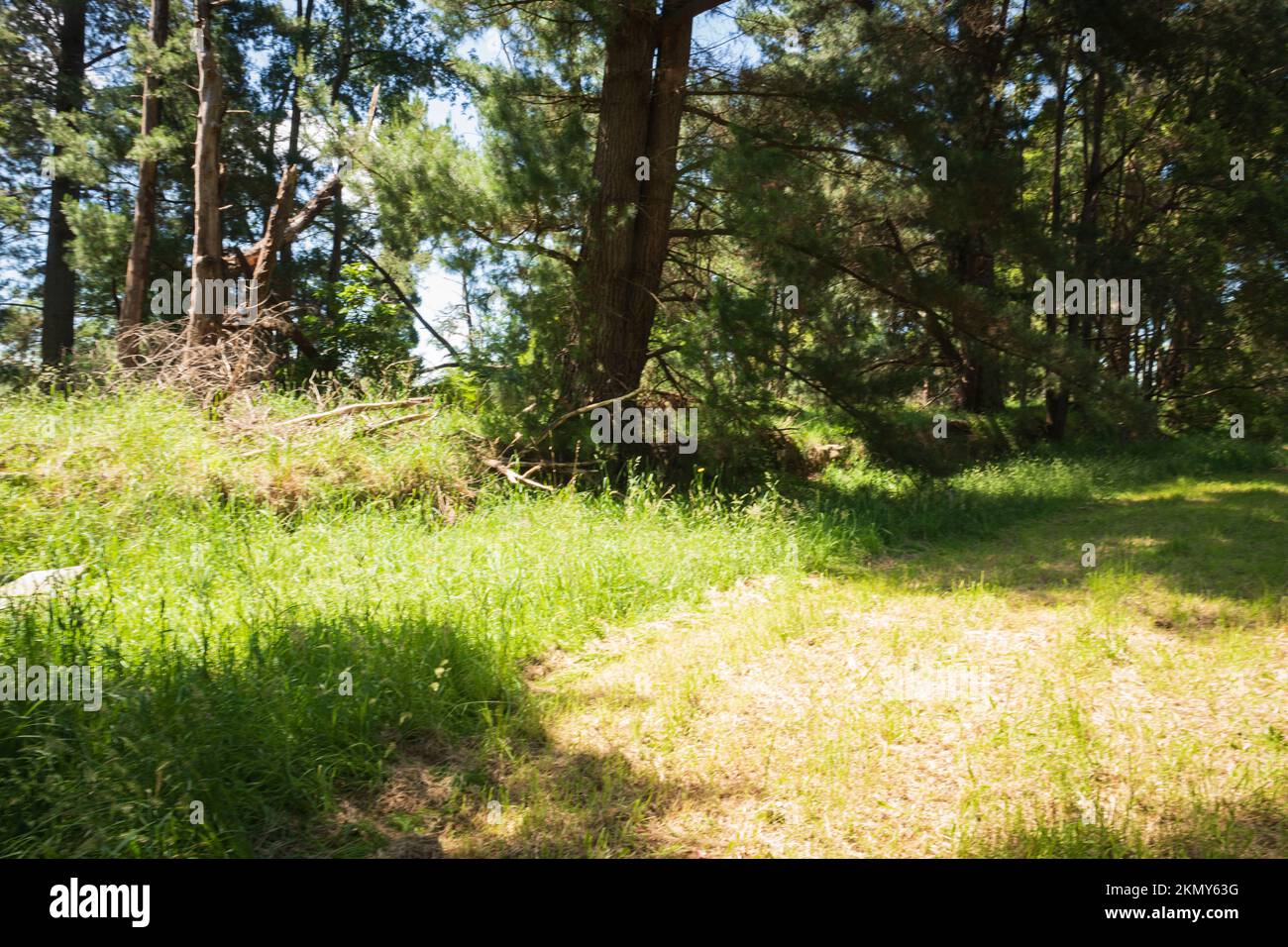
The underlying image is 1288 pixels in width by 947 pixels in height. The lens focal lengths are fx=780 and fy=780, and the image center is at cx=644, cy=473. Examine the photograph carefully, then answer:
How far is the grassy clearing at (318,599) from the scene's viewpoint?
2.97 m

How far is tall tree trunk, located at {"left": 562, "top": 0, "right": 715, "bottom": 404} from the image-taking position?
8.95m

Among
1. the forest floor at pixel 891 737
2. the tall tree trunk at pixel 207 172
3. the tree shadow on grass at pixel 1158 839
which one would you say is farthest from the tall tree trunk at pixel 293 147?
the tree shadow on grass at pixel 1158 839

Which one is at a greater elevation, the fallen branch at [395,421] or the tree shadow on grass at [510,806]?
the fallen branch at [395,421]

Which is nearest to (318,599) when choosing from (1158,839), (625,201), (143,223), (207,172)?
(1158,839)

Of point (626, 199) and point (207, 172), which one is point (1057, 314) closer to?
point (626, 199)

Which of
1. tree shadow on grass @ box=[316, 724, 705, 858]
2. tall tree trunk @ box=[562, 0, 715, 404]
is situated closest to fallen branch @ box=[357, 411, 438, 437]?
tall tree trunk @ box=[562, 0, 715, 404]

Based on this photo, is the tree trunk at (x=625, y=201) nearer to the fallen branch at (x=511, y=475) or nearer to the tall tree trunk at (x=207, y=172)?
the fallen branch at (x=511, y=475)

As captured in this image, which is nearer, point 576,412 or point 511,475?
point 511,475

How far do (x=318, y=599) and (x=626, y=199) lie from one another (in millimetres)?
6143

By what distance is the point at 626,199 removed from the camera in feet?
29.9

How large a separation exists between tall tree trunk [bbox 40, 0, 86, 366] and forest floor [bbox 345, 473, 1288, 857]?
801 inches

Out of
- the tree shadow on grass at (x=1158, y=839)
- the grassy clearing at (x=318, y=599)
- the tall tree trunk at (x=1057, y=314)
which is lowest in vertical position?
the tree shadow on grass at (x=1158, y=839)

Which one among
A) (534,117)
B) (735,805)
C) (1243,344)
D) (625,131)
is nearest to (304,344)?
(534,117)

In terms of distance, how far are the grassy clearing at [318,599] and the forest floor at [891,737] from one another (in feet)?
0.18
